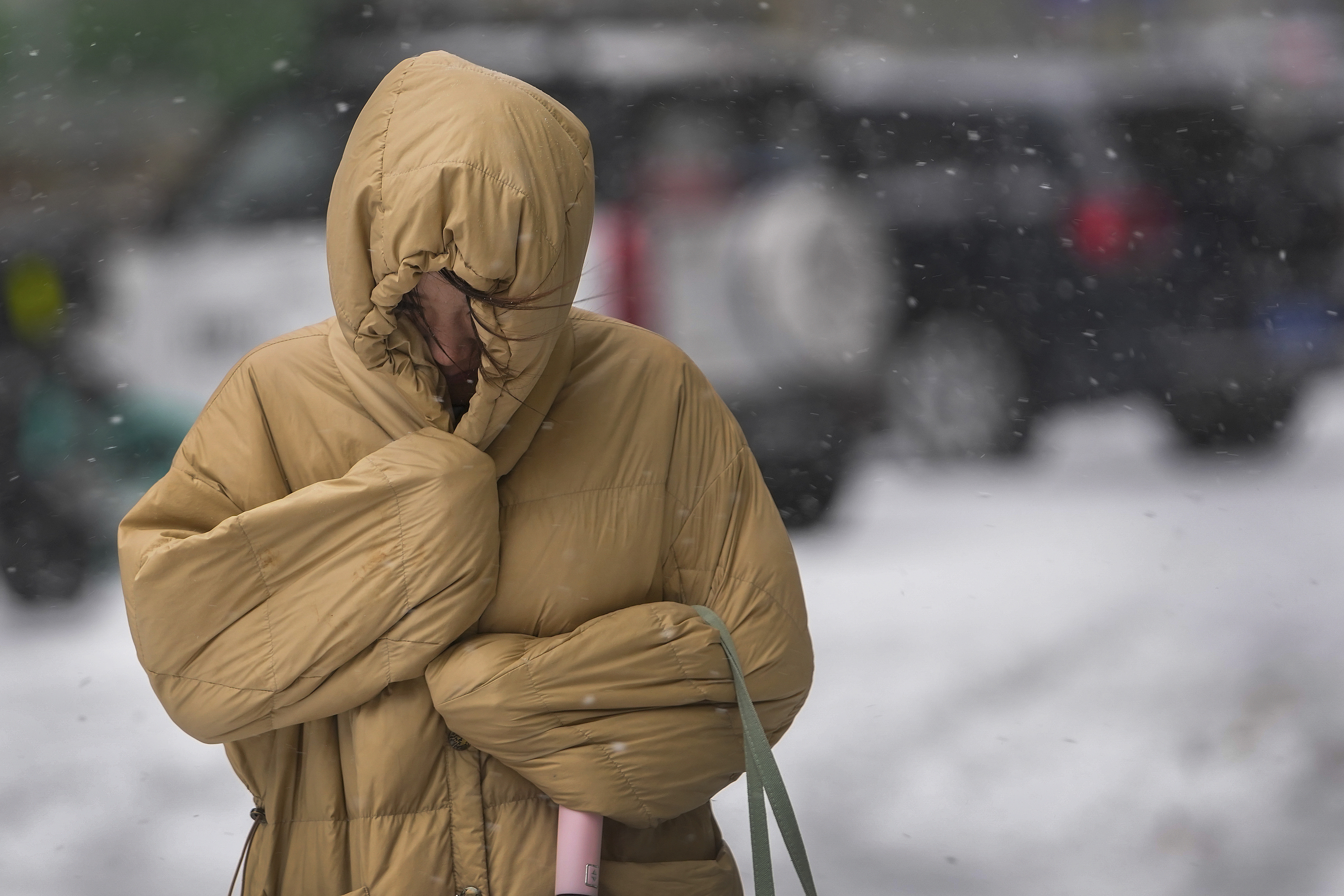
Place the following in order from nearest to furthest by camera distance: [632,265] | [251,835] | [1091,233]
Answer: [251,835] → [632,265] → [1091,233]

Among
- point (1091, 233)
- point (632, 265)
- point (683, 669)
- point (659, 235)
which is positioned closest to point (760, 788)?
point (683, 669)

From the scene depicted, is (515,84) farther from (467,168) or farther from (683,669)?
(683,669)

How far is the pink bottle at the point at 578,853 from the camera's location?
1.53 m

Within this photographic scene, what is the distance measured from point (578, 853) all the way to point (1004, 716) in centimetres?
261

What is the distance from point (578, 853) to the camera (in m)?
1.54

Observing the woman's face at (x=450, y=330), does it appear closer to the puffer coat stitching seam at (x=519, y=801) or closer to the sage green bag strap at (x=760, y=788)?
the sage green bag strap at (x=760, y=788)

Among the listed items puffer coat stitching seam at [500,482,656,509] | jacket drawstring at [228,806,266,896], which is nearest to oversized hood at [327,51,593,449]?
puffer coat stitching seam at [500,482,656,509]

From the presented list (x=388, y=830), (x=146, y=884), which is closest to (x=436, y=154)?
(x=388, y=830)

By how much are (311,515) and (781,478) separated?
3.72 meters

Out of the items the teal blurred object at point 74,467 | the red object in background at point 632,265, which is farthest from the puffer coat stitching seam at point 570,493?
the teal blurred object at point 74,467

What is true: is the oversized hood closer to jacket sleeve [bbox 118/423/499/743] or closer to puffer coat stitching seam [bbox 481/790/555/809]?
jacket sleeve [bbox 118/423/499/743]

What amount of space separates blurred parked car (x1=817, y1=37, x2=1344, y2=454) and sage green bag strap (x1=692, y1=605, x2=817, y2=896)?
14.0 feet

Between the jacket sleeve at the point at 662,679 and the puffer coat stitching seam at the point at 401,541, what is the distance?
10 centimetres

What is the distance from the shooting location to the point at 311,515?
1.45 m
